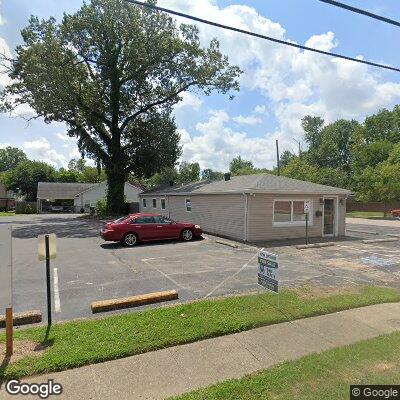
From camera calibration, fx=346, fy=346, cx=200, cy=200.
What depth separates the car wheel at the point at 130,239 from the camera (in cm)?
1572

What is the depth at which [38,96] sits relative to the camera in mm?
26859

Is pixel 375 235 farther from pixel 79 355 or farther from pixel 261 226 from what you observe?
pixel 79 355

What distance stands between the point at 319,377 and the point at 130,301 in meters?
4.08

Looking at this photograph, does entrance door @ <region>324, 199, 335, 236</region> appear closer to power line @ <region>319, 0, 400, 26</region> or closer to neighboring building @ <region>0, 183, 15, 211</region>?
power line @ <region>319, 0, 400, 26</region>

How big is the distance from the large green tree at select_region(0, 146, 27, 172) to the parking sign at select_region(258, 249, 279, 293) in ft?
417

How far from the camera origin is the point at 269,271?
23.3 ft

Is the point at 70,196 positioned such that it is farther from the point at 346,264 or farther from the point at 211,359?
the point at 211,359

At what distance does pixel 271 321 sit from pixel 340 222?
1402 centimetres

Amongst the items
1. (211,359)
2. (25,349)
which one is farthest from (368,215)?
(25,349)

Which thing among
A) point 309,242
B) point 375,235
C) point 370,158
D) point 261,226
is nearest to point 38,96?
point 261,226

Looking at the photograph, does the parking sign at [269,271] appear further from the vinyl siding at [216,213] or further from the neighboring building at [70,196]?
the neighboring building at [70,196]

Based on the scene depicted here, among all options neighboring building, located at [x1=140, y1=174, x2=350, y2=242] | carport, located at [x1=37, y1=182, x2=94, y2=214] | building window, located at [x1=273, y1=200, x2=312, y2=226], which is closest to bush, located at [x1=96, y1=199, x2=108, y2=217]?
neighboring building, located at [x1=140, y1=174, x2=350, y2=242]

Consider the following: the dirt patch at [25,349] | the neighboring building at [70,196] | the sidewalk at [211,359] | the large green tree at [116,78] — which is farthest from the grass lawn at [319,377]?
the neighboring building at [70,196]

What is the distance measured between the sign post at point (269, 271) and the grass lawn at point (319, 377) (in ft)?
5.93
